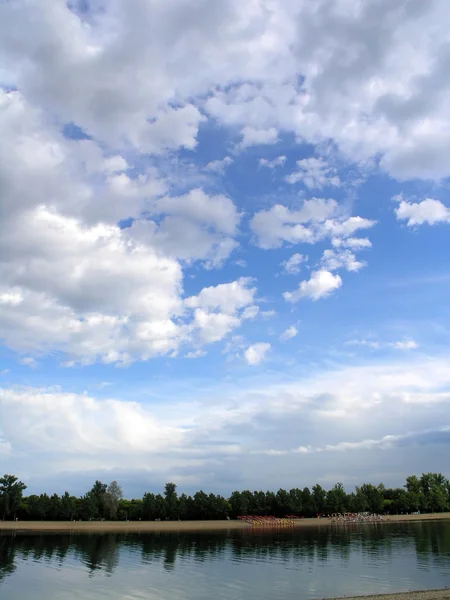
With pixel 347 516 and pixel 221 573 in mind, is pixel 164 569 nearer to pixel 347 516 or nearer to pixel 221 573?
pixel 221 573

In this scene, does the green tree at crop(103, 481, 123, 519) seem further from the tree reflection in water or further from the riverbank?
the riverbank

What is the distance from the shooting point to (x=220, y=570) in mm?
62469

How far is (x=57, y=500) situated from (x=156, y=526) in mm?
33770

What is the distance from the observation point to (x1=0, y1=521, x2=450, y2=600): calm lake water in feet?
160

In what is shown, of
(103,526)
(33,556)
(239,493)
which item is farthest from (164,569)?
(239,493)

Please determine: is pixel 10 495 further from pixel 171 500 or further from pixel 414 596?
pixel 414 596

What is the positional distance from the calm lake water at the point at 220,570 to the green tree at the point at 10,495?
236ft

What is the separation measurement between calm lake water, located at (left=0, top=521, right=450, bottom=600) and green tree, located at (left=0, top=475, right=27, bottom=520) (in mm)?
72073

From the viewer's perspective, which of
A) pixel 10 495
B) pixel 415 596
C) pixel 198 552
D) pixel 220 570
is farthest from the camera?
pixel 10 495

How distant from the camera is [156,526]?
162 m

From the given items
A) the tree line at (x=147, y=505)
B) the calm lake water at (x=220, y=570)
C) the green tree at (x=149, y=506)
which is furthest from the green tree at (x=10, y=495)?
the calm lake water at (x=220, y=570)

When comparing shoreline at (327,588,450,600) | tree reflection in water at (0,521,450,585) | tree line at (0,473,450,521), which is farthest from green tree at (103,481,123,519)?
shoreline at (327,588,450,600)

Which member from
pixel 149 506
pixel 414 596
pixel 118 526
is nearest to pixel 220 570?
pixel 414 596

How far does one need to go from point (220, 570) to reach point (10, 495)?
121 metres
